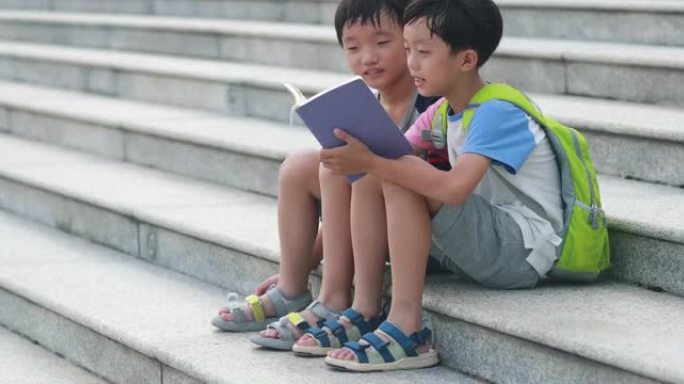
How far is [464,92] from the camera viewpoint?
3.38 metres

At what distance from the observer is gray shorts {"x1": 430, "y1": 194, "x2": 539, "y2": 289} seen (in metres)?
3.29

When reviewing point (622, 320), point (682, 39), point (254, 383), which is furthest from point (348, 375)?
point (682, 39)

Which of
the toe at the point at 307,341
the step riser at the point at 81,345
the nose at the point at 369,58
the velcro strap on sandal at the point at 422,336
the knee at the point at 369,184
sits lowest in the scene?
the step riser at the point at 81,345

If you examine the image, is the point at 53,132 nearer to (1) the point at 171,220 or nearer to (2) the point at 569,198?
(1) the point at 171,220

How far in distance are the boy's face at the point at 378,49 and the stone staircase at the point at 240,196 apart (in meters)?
0.55

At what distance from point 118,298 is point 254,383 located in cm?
108

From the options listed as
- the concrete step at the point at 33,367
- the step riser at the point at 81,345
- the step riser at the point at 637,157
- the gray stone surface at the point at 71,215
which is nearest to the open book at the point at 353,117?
the step riser at the point at 81,345

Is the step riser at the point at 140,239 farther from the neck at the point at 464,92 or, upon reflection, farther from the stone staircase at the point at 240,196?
the neck at the point at 464,92

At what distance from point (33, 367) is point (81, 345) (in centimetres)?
16

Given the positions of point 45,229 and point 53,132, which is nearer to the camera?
point 45,229

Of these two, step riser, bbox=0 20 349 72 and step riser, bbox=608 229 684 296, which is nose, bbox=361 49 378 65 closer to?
step riser, bbox=608 229 684 296

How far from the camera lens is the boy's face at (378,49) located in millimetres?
3617

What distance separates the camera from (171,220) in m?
4.54

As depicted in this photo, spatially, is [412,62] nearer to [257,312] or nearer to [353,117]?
[353,117]
